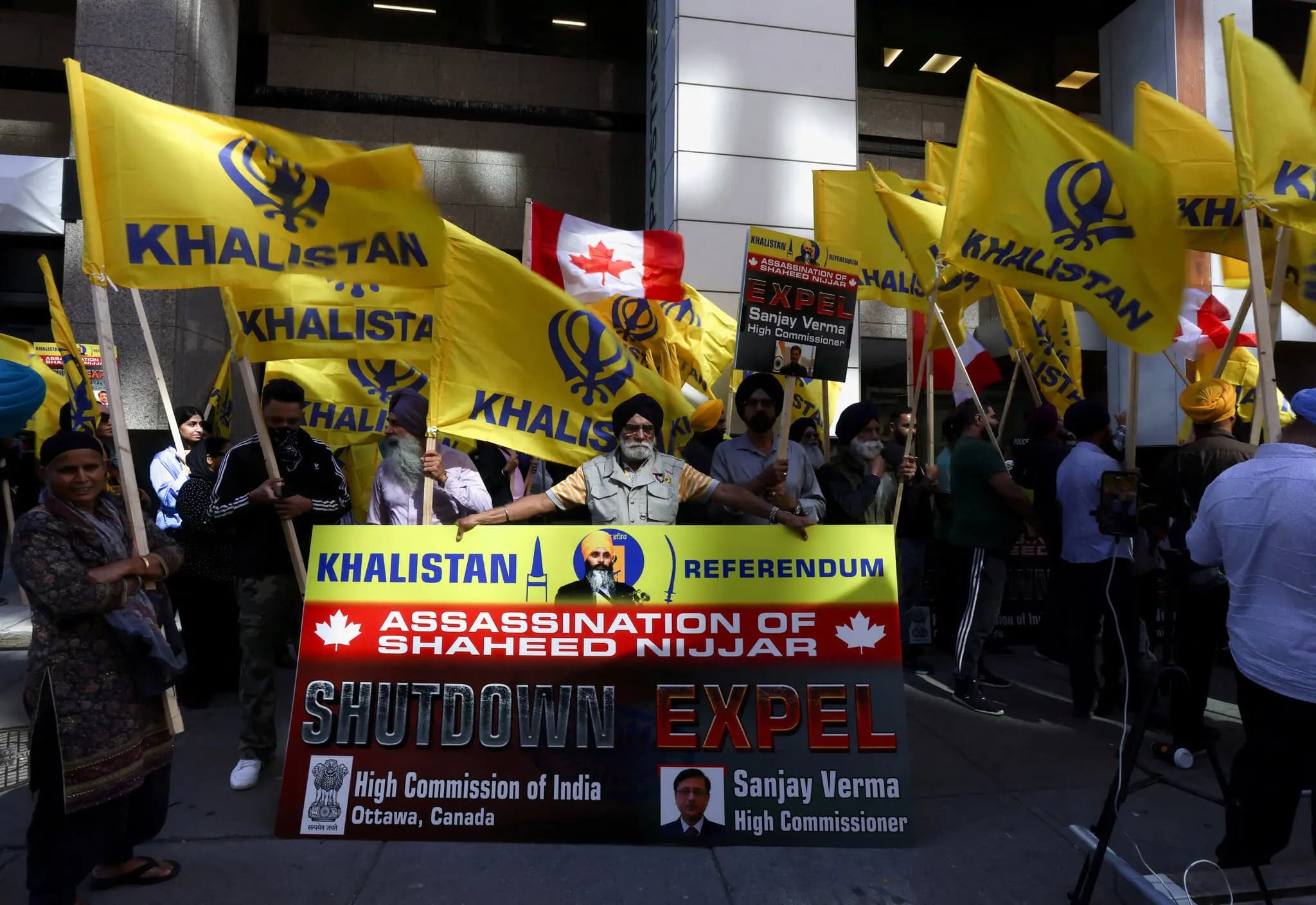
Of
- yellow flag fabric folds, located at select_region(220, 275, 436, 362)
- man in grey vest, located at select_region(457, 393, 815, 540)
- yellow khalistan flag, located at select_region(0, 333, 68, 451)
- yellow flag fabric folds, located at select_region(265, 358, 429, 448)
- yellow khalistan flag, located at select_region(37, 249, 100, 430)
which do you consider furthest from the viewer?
yellow khalistan flag, located at select_region(0, 333, 68, 451)

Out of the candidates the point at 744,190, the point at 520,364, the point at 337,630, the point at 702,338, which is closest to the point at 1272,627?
the point at 520,364

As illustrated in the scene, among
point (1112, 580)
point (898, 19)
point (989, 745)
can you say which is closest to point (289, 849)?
point (989, 745)

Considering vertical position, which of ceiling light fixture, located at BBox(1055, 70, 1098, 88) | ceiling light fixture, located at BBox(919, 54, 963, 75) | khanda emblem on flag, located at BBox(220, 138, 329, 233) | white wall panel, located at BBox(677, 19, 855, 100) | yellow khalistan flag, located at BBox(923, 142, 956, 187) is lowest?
khanda emblem on flag, located at BBox(220, 138, 329, 233)

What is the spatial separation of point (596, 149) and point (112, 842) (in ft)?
41.8

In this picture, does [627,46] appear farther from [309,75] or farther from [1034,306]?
[1034,306]

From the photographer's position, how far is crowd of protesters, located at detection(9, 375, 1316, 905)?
2996 millimetres

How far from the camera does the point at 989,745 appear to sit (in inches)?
200

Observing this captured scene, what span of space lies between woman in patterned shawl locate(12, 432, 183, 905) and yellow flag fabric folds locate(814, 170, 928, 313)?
552 centimetres

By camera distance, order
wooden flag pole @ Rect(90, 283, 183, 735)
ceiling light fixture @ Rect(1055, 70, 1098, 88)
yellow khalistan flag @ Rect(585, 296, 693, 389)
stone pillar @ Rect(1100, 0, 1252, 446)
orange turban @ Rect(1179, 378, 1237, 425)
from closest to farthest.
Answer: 1. wooden flag pole @ Rect(90, 283, 183, 735)
2. orange turban @ Rect(1179, 378, 1237, 425)
3. yellow khalistan flag @ Rect(585, 296, 693, 389)
4. stone pillar @ Rect(1100, 0, 1252, 446)
5. ceiling light fixture @ Rect(1055, 70, 1098, 88)

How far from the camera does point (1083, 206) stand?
4.66 m

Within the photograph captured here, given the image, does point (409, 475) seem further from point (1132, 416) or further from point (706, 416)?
Answer: point (1132, 416)

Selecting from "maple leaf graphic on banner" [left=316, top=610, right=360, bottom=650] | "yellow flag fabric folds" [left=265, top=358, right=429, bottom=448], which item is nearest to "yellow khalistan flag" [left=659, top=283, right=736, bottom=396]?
"yellow flag fabric folds" [left=265, top=358, right=429, bottom=448]

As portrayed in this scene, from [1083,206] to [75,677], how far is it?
201 inches

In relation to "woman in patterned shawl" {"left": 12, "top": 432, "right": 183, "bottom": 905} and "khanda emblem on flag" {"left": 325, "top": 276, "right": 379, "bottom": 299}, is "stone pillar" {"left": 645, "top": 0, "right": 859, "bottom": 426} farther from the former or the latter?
"woman in patterned shawl" {"left": 12, "top": 432, "right": 183, "bottom": 905}
